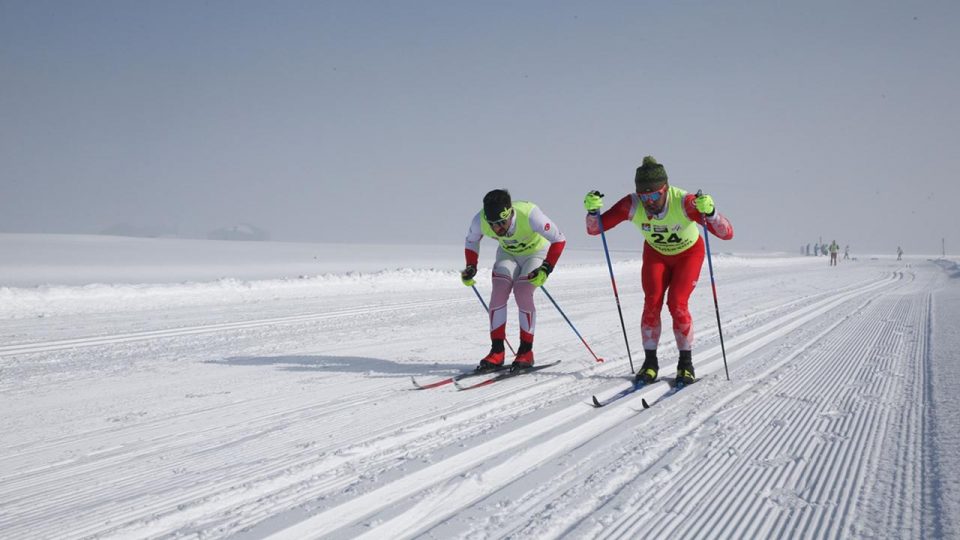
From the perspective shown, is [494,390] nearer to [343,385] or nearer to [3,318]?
[343,385]

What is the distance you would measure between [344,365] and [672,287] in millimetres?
3324

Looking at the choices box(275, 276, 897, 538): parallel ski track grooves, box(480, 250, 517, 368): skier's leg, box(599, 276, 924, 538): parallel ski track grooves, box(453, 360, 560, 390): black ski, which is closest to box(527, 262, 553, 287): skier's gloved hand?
box(480, 250, 517, 368): skier's leg

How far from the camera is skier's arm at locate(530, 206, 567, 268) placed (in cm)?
577

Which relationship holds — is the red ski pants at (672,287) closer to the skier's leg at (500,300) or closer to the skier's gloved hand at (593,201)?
the skier's gloved hand at (593,201)

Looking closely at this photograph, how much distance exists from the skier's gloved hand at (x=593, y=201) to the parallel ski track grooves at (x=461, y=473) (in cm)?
204

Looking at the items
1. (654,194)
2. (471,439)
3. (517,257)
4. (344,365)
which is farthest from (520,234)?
(471,439)

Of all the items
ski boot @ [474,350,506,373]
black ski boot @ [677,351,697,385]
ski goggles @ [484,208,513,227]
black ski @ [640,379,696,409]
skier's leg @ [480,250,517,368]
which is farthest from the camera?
skier's leg @ [480,250,517,368]

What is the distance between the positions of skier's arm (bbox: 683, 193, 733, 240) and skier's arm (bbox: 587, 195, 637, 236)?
50 cm

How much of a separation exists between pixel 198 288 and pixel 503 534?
14.0 meters

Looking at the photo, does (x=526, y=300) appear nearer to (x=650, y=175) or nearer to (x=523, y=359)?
(x=523, y=359)

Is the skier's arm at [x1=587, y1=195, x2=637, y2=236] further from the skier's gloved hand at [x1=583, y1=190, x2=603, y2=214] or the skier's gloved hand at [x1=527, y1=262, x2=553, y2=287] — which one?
the skier's gloved hand at [x1=527, y1=262, x2=553, y2=287]

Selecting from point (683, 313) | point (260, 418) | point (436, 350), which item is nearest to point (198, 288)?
point (436, 350)

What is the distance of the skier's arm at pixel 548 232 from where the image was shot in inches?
227

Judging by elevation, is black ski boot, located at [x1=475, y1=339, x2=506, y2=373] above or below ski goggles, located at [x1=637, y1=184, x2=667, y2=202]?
below
